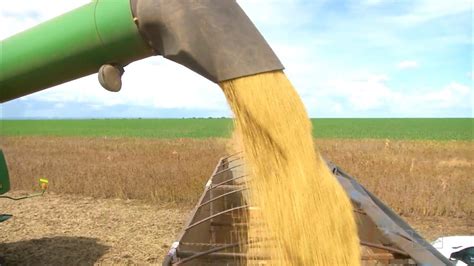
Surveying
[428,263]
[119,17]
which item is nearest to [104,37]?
[119,17]

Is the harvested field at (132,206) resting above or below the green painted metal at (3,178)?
below

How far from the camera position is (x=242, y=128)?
147 cm

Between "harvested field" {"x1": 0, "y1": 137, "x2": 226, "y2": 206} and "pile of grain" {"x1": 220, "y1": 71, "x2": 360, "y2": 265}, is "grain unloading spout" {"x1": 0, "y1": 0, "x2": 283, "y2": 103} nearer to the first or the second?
"pile of grain" {"x1": 220, "y1": 71, "x2": 360, "y2": 265}

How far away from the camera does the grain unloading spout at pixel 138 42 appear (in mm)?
1290

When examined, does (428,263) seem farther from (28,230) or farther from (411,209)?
(28,230)

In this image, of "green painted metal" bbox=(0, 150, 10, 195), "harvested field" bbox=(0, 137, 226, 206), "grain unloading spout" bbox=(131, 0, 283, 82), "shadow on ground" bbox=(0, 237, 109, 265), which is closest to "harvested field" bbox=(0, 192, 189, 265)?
"shadow on ground" bbox=(0, 237, 109, 265)

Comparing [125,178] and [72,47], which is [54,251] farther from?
[72,47]

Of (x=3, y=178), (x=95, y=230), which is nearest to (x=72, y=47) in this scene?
(x=3, y=178)

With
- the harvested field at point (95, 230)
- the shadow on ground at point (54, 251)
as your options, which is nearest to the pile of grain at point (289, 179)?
the harvested field at point (95, 230)

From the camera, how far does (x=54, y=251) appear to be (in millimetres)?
5840

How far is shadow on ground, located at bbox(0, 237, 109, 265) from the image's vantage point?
18.2ft

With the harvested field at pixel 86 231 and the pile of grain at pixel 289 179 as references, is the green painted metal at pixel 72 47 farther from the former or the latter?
the harvested field at pixel 86 231

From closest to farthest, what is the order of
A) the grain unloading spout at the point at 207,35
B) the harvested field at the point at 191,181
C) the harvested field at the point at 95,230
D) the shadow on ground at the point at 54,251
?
the grain unloading spout at the point at 207,35 < the shadow on ground at the point at 54,251 < the harvested field at the point at 95,230 < the harvested field at the point at 191,181

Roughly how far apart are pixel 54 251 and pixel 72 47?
16.8 feet
